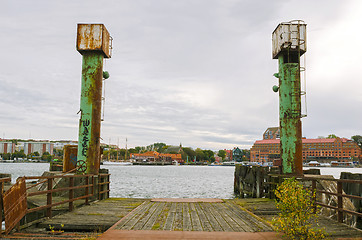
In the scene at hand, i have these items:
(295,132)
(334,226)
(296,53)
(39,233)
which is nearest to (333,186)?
(295,132)

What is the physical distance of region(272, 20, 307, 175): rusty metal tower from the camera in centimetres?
1569

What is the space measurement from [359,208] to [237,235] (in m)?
8.52

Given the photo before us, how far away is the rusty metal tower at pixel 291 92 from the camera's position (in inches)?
618

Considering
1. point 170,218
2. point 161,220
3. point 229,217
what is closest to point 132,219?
point 161,220

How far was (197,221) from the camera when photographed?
29.7ft

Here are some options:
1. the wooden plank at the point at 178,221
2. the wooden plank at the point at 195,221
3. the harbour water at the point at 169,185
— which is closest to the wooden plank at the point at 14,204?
the wooden plank at the point at 178,221

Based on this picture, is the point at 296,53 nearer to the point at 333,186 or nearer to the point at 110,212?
the point at 333,186

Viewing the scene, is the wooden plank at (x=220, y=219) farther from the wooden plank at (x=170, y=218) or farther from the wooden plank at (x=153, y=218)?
the wooden plank at (x=153, y=218)

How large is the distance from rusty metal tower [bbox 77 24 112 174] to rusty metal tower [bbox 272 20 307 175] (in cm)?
936

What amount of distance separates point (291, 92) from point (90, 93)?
402 inches

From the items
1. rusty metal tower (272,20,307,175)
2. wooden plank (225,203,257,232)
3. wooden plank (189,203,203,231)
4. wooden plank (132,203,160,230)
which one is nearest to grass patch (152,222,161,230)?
wooden plank (132,203,160,230)

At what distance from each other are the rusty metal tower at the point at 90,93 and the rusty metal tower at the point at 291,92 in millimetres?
9359

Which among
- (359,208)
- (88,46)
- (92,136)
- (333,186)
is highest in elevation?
(88,46)

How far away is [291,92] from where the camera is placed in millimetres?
15789
